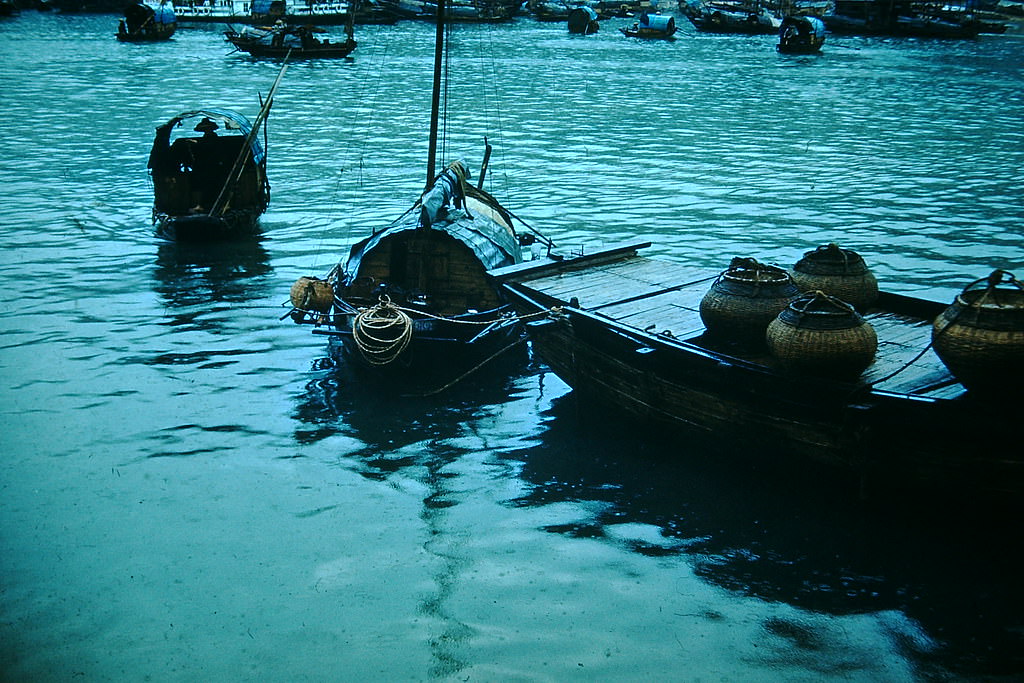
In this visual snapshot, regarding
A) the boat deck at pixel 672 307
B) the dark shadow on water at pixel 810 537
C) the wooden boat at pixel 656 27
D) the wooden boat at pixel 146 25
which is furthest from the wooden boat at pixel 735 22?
the dark shadow on water at pixel 810 537

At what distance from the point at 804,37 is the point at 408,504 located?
64.2 metres

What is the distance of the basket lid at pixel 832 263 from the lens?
10938mm

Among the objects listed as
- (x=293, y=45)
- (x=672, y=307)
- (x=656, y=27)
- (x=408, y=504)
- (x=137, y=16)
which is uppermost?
(x=656, y=27)

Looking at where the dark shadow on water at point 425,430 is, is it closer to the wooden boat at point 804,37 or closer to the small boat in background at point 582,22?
the wooden boat at point 804,37

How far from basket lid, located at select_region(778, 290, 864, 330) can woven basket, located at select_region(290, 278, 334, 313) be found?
22.5 feet

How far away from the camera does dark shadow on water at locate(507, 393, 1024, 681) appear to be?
27.5 feet

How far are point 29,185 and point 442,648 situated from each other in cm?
2391

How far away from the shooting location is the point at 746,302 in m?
10.3

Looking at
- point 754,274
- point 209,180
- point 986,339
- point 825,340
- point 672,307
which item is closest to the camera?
point 986,339

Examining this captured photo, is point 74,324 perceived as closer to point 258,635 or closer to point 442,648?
point 258,635

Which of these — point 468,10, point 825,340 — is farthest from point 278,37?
point 825,340

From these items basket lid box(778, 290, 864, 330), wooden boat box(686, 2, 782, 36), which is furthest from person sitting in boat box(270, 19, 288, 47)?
basket lid box(778, 290, 864, 330)

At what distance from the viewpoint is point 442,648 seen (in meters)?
8.28

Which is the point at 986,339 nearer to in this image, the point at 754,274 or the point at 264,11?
the point at 754,274
